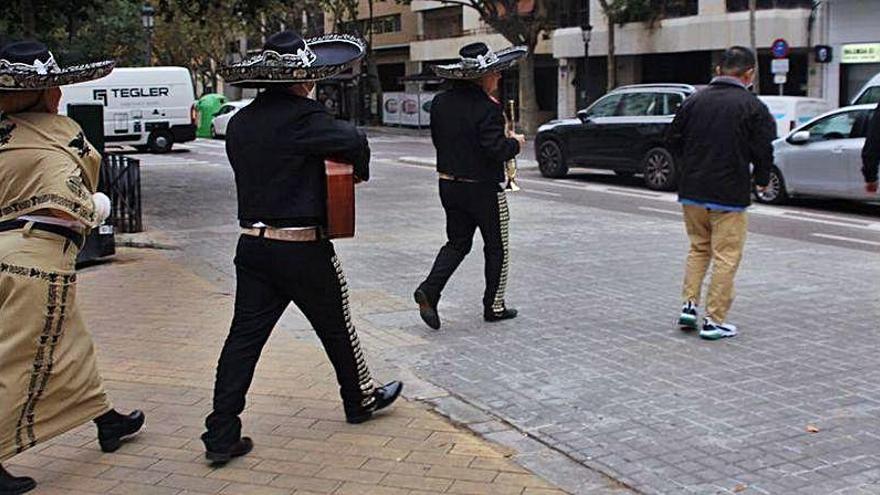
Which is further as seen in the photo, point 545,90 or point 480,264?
point 545,90

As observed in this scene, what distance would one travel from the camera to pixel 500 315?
7.41 m

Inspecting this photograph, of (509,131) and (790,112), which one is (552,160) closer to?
(790,112)

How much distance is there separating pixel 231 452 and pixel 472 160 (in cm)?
301

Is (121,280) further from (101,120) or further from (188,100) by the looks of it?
(188,100)

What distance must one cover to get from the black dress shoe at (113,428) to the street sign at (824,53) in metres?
30.5

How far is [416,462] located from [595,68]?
39177 millimetres

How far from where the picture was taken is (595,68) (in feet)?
139

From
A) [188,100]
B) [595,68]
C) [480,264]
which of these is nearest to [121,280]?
[480,264]

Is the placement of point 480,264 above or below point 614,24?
below

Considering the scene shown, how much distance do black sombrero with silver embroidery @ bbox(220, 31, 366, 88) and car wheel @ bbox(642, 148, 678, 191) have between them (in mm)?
13409

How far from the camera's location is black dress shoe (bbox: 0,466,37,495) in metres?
4.30

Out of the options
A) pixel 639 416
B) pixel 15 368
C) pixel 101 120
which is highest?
pixel 101 120

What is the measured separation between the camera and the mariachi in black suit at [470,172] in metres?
6.93

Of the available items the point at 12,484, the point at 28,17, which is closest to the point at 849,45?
the point at 28,17
